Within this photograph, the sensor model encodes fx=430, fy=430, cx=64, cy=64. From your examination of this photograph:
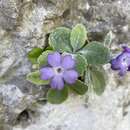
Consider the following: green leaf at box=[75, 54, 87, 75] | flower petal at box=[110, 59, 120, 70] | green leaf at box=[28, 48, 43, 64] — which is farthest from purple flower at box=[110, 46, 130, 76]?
green leaf at box=[28, 48, 43, 64]

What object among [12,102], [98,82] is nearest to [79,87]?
[98,82]

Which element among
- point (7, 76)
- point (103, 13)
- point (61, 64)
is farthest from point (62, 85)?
point (103, 13)

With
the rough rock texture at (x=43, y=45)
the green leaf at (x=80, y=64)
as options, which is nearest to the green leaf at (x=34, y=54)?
the rough rock texture at (x=43, y=45)

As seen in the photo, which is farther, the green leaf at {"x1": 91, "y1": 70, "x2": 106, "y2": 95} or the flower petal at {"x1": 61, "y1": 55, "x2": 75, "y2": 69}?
the green leaf at {"x1": 91, "y1": 70, "x2": 106, "y2": 95}

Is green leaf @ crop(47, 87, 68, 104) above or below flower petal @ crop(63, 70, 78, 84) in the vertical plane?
below

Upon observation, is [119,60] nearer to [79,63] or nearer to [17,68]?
[79,63]

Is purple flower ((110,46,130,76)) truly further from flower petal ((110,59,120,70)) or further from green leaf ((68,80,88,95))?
green leaf ((68,80,88,95))

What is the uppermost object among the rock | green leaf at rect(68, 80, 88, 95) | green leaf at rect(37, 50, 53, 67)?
green leaf at rect(37, 50, 53, 67)
